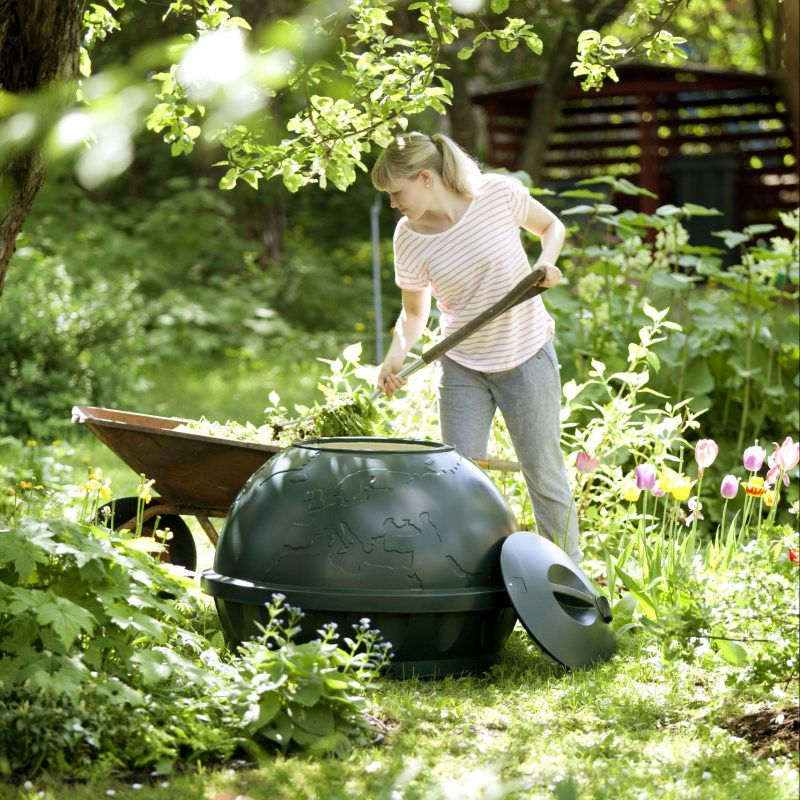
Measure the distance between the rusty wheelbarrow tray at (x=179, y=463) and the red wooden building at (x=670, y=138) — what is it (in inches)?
412

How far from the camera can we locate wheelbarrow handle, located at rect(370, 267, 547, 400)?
127 inches

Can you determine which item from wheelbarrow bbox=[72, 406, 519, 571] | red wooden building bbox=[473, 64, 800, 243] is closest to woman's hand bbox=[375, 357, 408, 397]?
wheelbarrow bbox=[72, 406, 519, 571]

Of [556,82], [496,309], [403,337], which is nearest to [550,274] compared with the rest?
[496,309]

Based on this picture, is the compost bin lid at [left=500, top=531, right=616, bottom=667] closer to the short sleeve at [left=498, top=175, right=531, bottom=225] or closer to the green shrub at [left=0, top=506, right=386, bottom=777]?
the green shrub at [left=0, top=506, right=386, bottom=777]

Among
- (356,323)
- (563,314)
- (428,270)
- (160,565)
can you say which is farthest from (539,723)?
(356,323)

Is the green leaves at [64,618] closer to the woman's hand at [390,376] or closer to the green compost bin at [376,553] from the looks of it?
the green compost bin at [376,553]

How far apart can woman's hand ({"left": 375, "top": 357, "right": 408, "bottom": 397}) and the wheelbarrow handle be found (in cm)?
12

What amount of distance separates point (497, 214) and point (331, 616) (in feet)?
4.52

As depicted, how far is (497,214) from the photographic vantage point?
139 inches

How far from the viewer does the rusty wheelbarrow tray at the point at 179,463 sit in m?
3.41

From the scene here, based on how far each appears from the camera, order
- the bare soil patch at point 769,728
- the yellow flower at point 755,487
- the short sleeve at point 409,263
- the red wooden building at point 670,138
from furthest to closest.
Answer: the red wooden building at point 670,138
the short sleeve at point 409,263
the yellow flower at point 755,487
the bare soil patch at point 769,728

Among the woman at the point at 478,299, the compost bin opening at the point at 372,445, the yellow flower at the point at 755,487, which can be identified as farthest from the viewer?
the woman at the point at 478,299

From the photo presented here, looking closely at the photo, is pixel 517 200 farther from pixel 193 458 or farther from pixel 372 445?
pixel 193 458

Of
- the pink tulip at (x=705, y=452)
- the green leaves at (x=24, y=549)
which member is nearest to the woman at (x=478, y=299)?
the pink tulip at (x=705, y=452)
